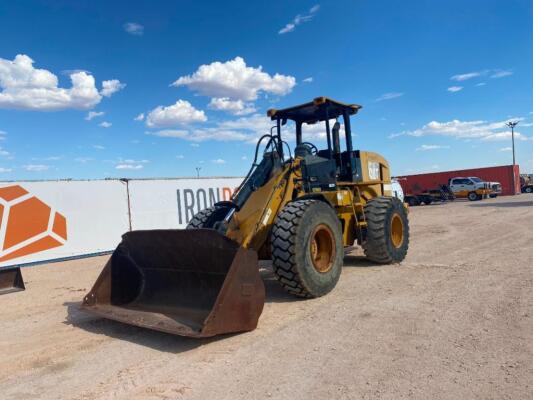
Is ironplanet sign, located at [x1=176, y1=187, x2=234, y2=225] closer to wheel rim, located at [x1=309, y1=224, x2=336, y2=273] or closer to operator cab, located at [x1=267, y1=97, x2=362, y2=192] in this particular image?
operator cab, located at [x1=267, y1=97, x2=362, y2=192]

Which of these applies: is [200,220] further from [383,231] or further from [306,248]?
[383,231]

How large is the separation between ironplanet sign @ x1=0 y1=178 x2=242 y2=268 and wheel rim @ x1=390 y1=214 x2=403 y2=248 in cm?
794

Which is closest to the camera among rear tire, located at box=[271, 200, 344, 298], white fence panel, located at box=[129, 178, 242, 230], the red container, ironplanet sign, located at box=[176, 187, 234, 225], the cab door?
rear tire, located at box=[271, 200, 344, 298]

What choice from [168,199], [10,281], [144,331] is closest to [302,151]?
[144,331]

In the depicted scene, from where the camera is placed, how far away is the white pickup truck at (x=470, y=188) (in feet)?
108

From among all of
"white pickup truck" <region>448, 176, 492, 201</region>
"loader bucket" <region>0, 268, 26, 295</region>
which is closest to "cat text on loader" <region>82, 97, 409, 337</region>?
"loader bucket" <region>0, 268, 26, 295</region>

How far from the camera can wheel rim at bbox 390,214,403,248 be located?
8.62 metres

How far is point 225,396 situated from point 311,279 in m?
2.61

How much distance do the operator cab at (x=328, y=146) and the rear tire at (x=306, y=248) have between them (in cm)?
129

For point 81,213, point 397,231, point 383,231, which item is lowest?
point 397,231

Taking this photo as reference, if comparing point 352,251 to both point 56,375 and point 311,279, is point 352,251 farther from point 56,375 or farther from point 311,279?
point 56,375

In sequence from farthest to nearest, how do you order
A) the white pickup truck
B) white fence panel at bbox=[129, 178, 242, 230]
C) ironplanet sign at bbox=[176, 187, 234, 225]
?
the white pickup truck
ironplanet sign at bbox=[176, 187, 234, 225]
white fence panel at bbox=[129, 178, 242, 230]

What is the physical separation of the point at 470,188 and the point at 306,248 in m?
31.2

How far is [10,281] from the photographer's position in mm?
8297
